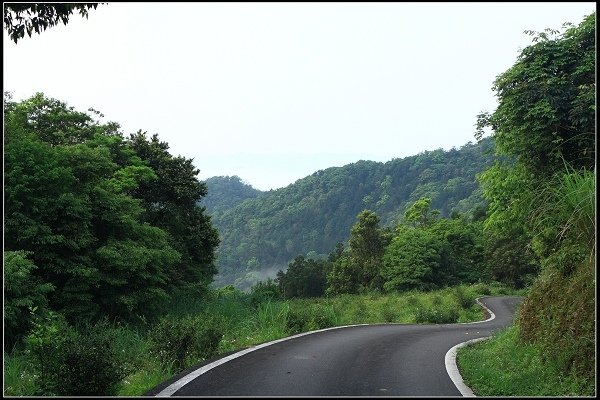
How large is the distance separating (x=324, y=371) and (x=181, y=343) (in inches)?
98.0

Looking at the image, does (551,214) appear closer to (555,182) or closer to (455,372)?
(555,182)

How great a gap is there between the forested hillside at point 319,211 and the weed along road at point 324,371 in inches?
5356

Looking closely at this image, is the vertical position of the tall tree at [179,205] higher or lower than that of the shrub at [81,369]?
higher

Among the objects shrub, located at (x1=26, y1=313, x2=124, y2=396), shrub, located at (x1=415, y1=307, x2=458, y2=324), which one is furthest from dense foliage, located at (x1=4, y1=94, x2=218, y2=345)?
shrub, located at (x1=415, y1=307, x2=458, y2=324)

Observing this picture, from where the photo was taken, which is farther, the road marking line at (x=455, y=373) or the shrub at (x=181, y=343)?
the shrub at (x=181, y=343)

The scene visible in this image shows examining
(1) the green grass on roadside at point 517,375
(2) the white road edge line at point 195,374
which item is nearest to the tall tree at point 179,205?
(2) the white road edge line at point 195,374

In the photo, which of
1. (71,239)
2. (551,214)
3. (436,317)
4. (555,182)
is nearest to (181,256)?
(71,239)

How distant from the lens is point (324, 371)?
8.54m

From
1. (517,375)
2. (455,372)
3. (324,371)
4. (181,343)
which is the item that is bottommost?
(455,372)

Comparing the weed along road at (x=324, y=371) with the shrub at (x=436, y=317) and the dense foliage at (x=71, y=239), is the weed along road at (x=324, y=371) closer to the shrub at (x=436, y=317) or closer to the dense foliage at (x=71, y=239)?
the dense foliage at (x=71, y=239)

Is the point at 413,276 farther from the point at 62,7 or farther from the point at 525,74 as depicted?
the point at 62,7

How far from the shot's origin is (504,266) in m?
59.5

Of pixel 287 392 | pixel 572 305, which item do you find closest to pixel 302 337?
pixel 287 392

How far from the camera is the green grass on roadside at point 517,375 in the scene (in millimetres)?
6480
